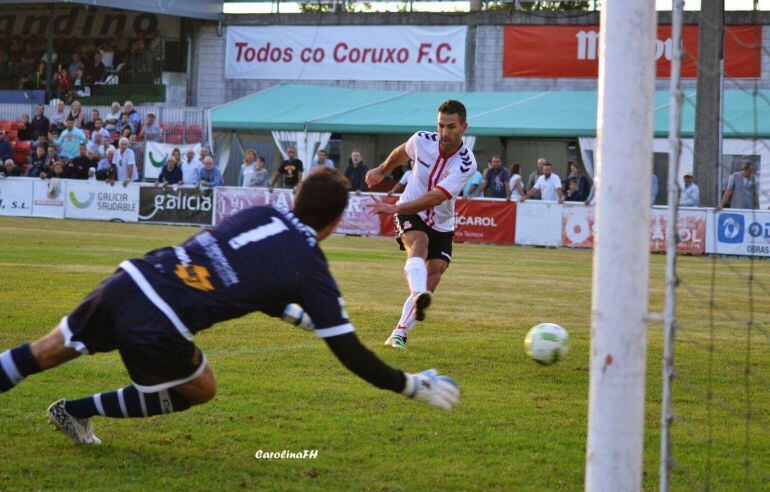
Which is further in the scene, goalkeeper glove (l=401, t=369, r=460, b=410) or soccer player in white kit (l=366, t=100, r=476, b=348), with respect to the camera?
soccer player in white kit (l=366, t=100, r=476, b=348)

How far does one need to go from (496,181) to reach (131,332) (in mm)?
21145

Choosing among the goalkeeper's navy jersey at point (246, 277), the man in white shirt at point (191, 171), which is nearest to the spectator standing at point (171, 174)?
the man in white shirt at point (191, 171)

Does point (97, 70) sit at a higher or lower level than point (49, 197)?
higher

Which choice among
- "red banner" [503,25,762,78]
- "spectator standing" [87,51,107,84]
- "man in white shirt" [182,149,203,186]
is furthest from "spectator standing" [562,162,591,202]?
"spectator standing" [87,51,107,84]

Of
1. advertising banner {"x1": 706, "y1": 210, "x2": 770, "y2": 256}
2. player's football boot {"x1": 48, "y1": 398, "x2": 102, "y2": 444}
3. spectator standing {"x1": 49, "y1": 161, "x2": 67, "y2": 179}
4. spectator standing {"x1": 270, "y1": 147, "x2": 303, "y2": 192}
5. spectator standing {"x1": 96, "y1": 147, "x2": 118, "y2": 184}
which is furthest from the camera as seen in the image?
spectator standing {"x1": 49, "y1": 161, "x2": 67, "y2": 179}

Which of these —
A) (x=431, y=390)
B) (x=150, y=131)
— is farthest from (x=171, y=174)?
(x=431, y=390)

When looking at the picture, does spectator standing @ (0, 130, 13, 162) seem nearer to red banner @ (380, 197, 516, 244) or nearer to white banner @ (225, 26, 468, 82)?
white banner @ (225, 26, 468, 82)

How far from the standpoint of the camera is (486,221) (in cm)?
2472

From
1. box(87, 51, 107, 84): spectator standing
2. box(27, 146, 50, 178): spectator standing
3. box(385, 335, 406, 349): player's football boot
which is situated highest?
box(87, 51, 107, 84): spectator standing

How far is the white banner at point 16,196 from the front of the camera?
2825 cm

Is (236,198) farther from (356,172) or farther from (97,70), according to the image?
(97,70)

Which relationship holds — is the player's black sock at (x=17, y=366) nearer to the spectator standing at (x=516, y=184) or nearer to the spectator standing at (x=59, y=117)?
the spectator standing at (x=516, y=184)

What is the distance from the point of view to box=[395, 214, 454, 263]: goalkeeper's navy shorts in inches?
378

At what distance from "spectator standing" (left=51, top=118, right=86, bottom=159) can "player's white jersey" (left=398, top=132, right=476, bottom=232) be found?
70.2 ft
